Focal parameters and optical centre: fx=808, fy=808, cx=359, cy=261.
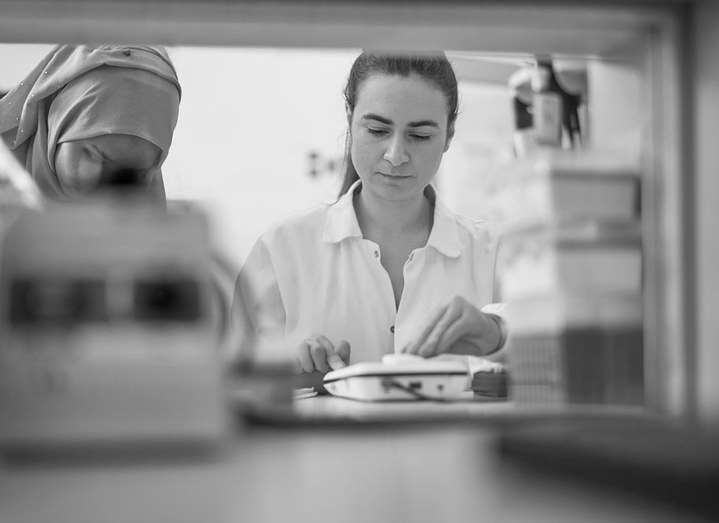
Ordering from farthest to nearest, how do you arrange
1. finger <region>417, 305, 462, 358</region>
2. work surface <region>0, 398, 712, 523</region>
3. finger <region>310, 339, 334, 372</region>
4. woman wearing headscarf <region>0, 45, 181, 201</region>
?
finger <region>310, 339, 334, 372</region>
finger <region>417, 305, 462, 358</region>
woman wearing headscarf <region>0, 45, 181, 201</region>
work surface <region>0, 398, 712, 523</region>

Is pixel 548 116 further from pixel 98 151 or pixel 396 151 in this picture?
pixel 396 151

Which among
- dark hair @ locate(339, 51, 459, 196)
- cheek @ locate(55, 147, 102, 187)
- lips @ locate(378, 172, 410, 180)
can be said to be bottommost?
cheek @ locate(55, 147, 102, 187)

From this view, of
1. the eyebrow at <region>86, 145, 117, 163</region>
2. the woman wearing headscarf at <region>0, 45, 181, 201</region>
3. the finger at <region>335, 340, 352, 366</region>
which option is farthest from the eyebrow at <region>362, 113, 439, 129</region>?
the eyebrow at <region>86, 145, 117, 163</region>

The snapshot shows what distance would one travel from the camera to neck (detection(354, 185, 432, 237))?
1.94 metres

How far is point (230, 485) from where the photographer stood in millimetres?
309

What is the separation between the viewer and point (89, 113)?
110 cm

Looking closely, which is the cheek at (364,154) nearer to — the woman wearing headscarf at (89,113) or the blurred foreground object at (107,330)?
the woman wearing headscarf at (89,113)

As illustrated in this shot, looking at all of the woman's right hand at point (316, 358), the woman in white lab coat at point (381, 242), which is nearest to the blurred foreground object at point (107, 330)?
the woman's right hand at point (316, 358)

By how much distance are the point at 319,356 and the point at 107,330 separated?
1.10 metres

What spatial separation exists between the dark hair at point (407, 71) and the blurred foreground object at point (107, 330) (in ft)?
4.77

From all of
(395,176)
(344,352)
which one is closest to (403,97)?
(395,176)

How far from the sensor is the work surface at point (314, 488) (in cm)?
26

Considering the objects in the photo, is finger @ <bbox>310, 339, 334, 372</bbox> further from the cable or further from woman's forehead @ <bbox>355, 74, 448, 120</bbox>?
the cable

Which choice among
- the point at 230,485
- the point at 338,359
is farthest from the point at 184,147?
the point at 230,485
